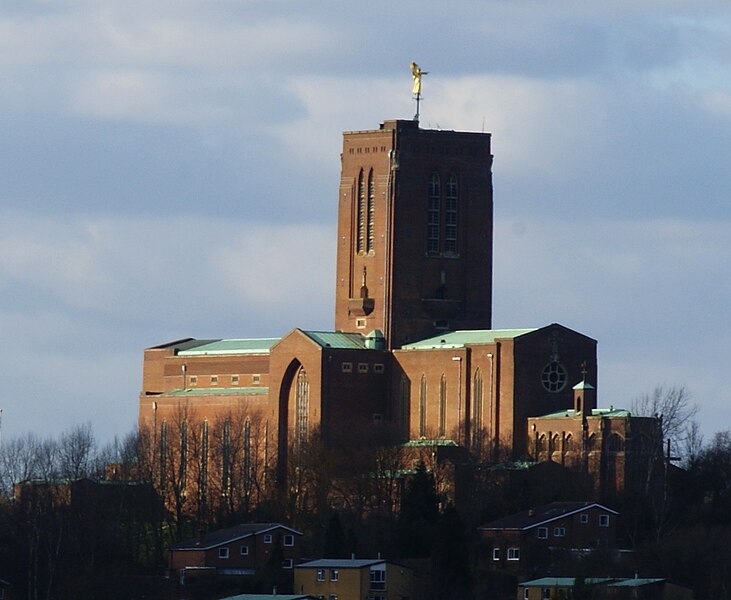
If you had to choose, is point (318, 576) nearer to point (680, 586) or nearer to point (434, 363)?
point (680, 586)

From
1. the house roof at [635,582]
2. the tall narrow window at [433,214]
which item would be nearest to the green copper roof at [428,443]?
the tall narrow window at [433,214]

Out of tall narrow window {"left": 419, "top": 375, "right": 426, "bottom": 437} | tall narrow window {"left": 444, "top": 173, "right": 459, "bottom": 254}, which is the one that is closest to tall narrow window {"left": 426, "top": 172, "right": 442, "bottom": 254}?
tall narrow window {"left": 444, "top": 173, "right": 459, "bottom": 254}

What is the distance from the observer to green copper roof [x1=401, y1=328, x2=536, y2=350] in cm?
18638

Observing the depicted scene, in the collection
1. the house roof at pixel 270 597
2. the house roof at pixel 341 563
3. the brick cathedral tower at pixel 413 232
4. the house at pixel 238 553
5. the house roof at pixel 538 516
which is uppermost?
the brick cathedral tower at pixel 413 232

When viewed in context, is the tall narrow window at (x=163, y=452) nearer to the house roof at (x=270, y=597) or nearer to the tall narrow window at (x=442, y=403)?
the tall narrow window at (x=442, y=403)

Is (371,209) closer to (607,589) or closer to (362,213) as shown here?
(362,213)

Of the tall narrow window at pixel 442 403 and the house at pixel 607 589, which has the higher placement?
the tall narrow window at pixel 442 403

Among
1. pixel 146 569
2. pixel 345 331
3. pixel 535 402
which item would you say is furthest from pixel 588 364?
pixel 146 569

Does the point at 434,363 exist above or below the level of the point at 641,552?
above

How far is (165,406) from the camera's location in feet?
650

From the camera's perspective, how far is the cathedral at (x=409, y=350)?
7259 inches

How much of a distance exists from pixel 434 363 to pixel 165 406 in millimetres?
17937

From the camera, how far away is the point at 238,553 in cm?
16538

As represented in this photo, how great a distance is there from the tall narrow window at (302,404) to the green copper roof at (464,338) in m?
5.47
